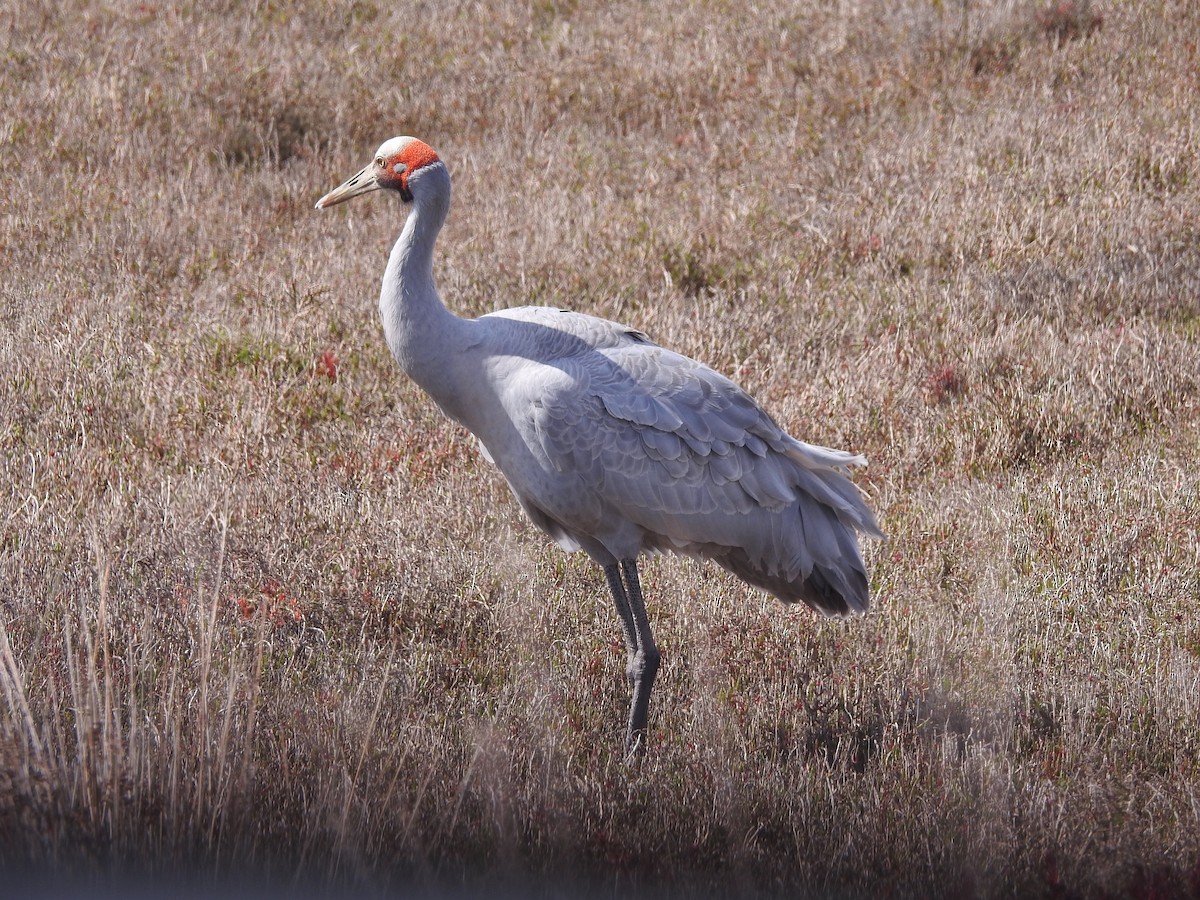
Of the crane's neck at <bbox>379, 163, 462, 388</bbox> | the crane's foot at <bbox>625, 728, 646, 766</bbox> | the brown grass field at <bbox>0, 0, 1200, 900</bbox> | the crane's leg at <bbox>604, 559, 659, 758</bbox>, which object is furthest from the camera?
the crane's leg at <bbox>604, 559, 659, 758</bbox>

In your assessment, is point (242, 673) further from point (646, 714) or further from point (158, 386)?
point (158, 386)

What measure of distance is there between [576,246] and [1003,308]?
2.60m

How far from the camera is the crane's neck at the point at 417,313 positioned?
396 cm

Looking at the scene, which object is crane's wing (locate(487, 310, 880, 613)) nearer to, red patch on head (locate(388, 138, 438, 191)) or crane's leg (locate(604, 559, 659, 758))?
crane's leg (locate(604, 559, 659, 758))

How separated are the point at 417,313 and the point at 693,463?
3.43 feet

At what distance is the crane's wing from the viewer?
3.98 m

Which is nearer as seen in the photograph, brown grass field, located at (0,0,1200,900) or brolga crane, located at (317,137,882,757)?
brown grass field, located at (0,0,1200,900)

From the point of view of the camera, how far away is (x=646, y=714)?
4.16 meters

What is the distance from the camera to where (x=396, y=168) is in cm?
415

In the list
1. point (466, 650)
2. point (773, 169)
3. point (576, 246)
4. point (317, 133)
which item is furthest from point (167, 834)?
point (317, 133)

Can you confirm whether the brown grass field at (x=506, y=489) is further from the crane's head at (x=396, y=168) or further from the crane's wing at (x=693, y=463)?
the crane's head at (x=396, y=168)

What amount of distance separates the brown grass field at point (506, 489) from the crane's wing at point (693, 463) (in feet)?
1.36

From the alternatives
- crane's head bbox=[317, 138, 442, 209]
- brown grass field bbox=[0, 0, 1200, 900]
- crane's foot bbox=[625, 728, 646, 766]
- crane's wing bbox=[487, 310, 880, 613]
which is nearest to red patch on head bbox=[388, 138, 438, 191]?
crane's head bbox=[317, 138, 442, 209]

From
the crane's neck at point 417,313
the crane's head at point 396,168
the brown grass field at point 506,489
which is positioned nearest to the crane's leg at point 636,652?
the brown grass field at point 506,489
